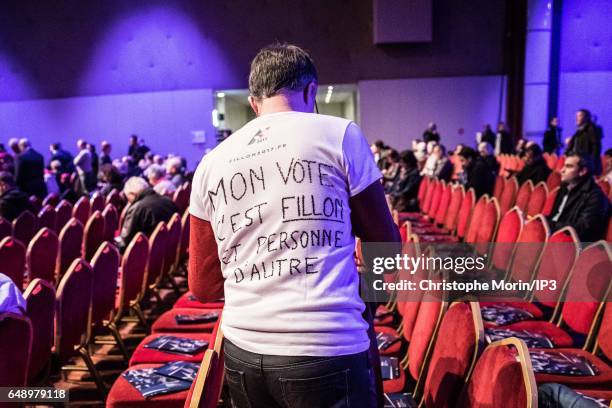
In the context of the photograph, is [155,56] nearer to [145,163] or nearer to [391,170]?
[145,163]

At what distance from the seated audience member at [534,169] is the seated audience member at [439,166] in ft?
3.15

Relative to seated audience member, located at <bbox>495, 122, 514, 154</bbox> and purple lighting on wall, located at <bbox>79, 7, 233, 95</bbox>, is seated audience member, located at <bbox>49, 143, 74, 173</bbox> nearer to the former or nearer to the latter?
purple lighting on wall, located at <bbox>79, 7, 233, 95</bbox>

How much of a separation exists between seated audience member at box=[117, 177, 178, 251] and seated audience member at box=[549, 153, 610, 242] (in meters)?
3.03

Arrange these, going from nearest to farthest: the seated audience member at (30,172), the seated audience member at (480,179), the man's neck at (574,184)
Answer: the man's neck at (574,184), the seated audience member at (480,179), the seated audience member at (30,172)

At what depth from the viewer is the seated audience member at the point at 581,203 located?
3.46 metres

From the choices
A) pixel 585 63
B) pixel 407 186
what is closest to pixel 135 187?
pixel 407 186

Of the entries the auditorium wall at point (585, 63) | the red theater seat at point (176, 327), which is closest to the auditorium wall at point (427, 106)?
the auditorium wall at point (585, 63)

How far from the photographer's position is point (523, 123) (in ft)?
37.5

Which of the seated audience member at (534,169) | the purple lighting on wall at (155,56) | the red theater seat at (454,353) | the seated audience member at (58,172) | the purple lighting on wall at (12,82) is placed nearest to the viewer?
the red theater seat at (454,353)

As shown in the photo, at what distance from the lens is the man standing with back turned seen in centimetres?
103

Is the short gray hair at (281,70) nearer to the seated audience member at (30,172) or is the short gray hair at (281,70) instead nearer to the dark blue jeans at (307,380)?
the dark blue jeans at (307,380)

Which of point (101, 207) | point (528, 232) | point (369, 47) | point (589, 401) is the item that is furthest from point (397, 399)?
point (369, 47)

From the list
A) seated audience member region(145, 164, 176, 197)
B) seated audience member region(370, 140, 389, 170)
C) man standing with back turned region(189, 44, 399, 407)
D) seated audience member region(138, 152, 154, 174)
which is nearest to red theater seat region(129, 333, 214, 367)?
man standing with back turned region(189, 44, 399, 407)

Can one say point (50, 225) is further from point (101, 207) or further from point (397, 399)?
point (397, 399)
